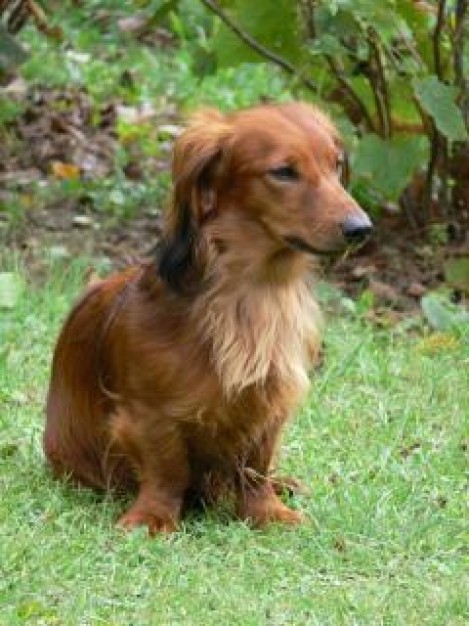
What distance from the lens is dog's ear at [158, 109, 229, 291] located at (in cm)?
441

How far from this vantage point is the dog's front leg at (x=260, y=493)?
4629 mm

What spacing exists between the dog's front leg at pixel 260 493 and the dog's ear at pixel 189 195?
1.62 ft

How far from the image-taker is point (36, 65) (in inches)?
389

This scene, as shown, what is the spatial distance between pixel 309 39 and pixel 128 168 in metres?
1.82

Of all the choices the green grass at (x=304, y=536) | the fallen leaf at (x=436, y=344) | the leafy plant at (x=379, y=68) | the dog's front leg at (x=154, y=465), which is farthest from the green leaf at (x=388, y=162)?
the dog's front leg at (x=154, y=465)

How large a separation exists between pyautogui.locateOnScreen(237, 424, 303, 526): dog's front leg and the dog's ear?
0.49 m

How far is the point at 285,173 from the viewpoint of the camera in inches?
171

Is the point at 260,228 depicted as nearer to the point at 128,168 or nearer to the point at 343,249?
the point at 343,249

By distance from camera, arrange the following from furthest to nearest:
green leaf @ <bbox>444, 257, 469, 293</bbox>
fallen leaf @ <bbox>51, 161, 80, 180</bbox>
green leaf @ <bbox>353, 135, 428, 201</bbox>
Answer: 1. fallen leaf @ <bbox>51, 161, 80, 180</bbox>
2. green leaf @ <bbox>444, 257, 469, 293</bbox>
3. green leaf @ <bbox>353, 135, 428, 201</bbox>

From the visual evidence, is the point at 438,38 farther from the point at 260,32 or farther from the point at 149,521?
the point at 149,521

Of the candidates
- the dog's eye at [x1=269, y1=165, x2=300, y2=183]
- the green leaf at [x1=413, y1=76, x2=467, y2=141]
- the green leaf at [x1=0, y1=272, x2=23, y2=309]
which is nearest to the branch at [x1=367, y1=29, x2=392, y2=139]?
the green leaf at [x1=413, y1=76, x2=467, y2=141]

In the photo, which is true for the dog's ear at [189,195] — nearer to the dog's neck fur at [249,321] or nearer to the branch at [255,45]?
the dog's neck fur at [249,321]

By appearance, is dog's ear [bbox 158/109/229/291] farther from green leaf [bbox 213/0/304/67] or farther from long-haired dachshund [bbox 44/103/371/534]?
green leaf [bbox 213/0/304/67]

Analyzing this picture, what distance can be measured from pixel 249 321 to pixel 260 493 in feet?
1.61
